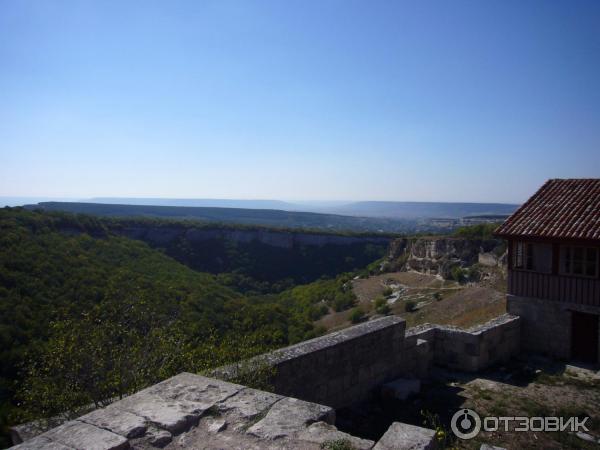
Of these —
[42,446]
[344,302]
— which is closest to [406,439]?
[42,446]

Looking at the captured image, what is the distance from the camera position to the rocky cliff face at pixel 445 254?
25.8 meters

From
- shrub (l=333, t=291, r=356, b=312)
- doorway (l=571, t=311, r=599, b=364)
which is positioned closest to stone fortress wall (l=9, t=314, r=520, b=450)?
doorway (l=571, t=311, r=599, b=364)

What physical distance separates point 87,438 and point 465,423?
513 centimetres

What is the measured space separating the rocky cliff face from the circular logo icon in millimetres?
19074

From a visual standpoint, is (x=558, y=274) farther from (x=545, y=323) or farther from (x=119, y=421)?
(x=119, y=421)

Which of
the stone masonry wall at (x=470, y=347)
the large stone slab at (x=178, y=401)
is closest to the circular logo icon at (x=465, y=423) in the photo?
the stone masonry wall at (x=470, y=347)

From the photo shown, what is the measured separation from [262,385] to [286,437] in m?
1.76

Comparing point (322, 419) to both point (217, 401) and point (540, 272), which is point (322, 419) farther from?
point (540, 272)

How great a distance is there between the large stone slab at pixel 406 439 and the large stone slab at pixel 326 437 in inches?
3.8

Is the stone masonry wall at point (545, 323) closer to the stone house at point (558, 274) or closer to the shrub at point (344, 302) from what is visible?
the stone house at point (558, 274)

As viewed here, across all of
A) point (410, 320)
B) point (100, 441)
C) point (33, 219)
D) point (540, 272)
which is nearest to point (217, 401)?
point (100, 441)

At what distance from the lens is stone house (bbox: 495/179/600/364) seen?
959cm

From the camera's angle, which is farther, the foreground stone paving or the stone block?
the stone block

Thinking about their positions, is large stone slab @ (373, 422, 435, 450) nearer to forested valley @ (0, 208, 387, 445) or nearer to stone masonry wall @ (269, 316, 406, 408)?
stone masonry wall @ (269, 316, 406, 408)
